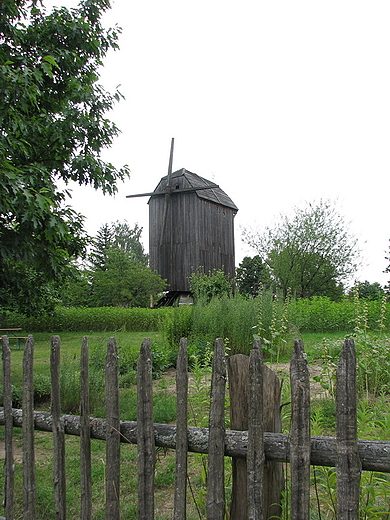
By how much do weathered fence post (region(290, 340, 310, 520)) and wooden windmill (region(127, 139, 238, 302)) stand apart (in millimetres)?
20472

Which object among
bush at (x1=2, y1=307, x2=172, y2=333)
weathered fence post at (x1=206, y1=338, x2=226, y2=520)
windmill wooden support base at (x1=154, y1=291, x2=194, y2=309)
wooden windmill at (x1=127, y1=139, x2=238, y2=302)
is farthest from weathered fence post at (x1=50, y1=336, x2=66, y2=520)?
windmill wooden support base at (x1=154, y1=291, x2=194, y2=309)

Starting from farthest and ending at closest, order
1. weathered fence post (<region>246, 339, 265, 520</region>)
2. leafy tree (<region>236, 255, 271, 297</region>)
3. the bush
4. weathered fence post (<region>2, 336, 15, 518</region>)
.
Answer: leafy tree (<region>236, 255, 271, 297</region>) → the bush → weathered fence post (<region>2, 336, 15, 518</region>) → weathered fence post (<region>246, 339, 265, 520</region>)

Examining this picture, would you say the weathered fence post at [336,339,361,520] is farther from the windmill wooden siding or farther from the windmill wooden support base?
the windmill wooden support base

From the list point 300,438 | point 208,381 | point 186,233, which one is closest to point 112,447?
point 300,438

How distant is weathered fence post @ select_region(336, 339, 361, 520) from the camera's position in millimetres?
1399

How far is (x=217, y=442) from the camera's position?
5.45ft

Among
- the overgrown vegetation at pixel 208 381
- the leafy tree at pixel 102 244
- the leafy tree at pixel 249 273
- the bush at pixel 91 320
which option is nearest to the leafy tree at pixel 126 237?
the leafy tree at pixel 102 244

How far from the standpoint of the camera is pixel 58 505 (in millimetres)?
2094

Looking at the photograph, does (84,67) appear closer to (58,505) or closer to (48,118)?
(48,118)

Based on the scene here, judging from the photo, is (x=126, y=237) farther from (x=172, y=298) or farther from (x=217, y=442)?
(x=217, y=442)

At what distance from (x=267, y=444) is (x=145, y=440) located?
55cm

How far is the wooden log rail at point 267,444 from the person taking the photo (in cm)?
146

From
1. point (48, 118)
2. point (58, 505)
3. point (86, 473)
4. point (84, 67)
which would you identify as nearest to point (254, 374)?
point (86, 473)

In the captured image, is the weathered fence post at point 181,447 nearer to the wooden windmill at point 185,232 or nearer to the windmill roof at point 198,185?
the wooden windmill at point 185,232
